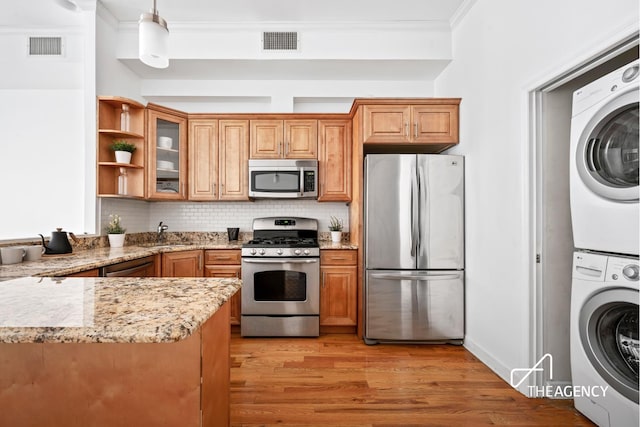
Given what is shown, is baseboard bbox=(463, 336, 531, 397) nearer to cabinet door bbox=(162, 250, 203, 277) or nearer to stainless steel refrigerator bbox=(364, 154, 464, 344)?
stainless steel refrigerator bbox=(364, 154, 464, 344)

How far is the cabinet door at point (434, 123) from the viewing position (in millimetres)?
3282

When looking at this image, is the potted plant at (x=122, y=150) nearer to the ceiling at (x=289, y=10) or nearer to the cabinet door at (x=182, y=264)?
the cabinet door at (x=182, y=264)

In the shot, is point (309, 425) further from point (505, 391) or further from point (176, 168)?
point (176, 168)

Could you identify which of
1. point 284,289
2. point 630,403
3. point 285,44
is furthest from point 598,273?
point 285,44

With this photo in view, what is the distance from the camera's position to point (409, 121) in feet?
10.8

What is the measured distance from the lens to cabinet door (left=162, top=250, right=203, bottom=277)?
321 cm

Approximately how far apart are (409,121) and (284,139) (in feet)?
4.49

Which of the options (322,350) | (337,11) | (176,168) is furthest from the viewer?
(176,168)

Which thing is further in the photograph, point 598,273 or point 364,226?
point 364,226

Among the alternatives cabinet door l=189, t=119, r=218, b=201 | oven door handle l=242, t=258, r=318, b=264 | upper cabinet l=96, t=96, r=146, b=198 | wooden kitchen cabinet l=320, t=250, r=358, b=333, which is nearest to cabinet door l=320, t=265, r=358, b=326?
wooden kitchen cabinet l=320, t=250, r=358, b=333

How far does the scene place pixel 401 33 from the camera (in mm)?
3545

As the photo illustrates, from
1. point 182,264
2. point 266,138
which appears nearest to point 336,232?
point 266,138

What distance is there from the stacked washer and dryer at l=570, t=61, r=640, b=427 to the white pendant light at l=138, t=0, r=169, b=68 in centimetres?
229

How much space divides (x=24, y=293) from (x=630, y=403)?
2598mm
